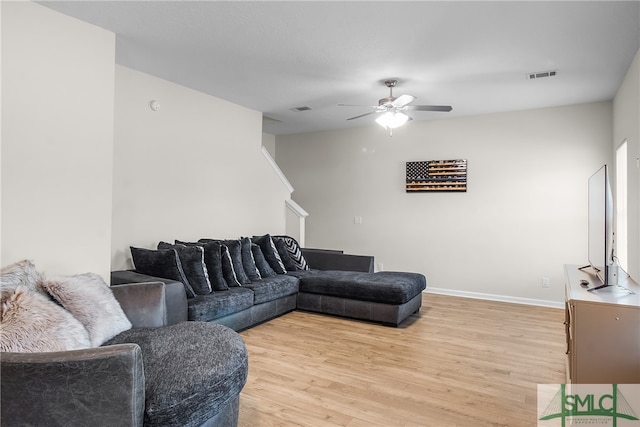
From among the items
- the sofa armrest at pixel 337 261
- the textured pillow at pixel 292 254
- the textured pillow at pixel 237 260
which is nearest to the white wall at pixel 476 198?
the sofa armrest at pixel 337 261

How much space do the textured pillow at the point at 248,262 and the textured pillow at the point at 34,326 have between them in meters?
2.43

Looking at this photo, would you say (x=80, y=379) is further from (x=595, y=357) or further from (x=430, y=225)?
(x=430, y=225)

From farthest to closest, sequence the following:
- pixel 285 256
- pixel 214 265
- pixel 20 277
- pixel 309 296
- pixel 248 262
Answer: pixel 285 256 < pixel 309 296 < pixel 248 262 < pixel 214 265 < pixel 20 277

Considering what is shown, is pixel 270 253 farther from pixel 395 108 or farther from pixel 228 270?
pixel 395 108

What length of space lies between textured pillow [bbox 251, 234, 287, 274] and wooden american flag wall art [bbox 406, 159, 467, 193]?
246 cm

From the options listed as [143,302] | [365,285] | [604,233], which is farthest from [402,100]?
[143,302]

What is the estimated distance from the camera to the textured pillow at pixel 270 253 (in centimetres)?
486

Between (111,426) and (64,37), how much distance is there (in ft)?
8.94

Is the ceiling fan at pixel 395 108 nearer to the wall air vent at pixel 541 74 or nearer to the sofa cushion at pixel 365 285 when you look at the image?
the wall air vent at pixel 541 74

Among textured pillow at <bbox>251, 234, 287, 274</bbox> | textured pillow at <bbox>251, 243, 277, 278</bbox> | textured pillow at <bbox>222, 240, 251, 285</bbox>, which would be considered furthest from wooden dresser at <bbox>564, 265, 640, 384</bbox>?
textured pillow at <bbox>251, 234, 287, 274</bbox>

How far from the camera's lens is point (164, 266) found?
11.4ft

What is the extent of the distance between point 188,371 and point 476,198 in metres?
4.91

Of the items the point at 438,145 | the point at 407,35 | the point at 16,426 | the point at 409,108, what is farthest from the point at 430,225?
the point at 16,426

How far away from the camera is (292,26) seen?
115 inches
